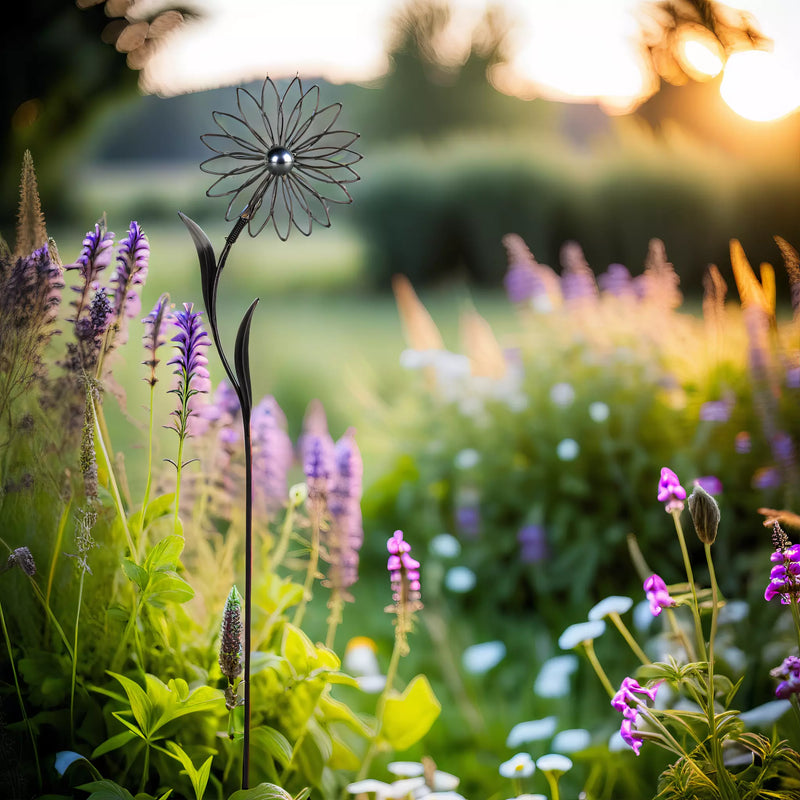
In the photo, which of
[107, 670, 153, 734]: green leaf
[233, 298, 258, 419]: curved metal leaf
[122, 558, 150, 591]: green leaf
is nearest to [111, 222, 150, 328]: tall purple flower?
[233, 298, 258, 419]: curved metal leaf

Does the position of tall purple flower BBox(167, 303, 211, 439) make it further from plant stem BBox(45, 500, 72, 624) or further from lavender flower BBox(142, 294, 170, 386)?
plant stem BBox(45, 500, 72, 624)

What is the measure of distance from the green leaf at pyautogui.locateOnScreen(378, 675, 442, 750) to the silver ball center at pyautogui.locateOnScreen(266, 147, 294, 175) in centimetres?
66

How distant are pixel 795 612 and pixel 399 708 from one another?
0.50 meters

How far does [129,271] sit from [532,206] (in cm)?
394

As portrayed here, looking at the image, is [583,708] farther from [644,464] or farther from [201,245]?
[201,245]

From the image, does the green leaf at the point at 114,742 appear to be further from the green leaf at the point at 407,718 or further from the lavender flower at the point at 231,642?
the green leaf at the point at 407,718

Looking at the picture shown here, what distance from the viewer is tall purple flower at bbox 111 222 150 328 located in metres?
0.75

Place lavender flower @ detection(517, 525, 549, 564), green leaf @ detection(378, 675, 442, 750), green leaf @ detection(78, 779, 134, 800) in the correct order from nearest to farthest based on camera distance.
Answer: green leaf @ detection(78, 779, 134, 800)
green leaf @ detection(378, 675, 442, 750)
lavender flower @ detection(517, 525, 549, 564)

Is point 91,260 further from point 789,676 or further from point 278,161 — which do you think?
point 789,676

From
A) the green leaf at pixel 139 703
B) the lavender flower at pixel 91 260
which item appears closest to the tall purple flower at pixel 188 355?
the lavender flower at pixel 91 260

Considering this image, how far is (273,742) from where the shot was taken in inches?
30.5

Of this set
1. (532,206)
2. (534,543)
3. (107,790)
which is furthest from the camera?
(532,206)

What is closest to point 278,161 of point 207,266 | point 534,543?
point 207,266

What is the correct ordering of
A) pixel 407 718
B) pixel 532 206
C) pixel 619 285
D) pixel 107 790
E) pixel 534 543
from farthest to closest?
1. pixel 532 206
2. pixel 619 285
3. pixel 534 543
4. pixel 407 718
5. pixel 107 790
